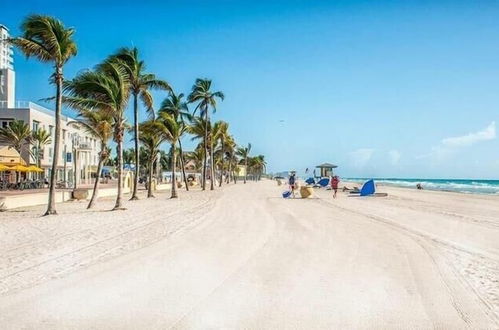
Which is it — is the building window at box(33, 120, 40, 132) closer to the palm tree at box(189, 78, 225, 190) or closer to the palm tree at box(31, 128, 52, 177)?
the palm tree at box(31, 128, 52, 177)

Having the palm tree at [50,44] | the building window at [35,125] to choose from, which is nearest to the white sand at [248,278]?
the palm tree at [50,44]

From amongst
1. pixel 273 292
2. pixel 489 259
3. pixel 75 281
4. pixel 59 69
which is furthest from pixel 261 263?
pixel 59 69

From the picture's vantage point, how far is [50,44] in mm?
17672

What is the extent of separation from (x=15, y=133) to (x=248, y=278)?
48106 mm

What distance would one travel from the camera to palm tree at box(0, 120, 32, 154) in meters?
48.2

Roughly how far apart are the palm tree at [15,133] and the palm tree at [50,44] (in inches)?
1327

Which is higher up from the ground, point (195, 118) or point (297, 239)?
point (195, 118)

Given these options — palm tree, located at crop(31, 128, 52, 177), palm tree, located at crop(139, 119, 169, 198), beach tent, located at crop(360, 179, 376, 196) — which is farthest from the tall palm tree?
palm tree, located at crop(31, 128, 52, 177)

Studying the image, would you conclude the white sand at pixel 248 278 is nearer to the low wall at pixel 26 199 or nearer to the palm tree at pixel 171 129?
the low wall at pixel 26 199

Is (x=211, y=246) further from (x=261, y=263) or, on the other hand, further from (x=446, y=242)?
(x=446, y=242)

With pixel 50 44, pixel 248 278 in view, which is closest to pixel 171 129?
pixel 50 44

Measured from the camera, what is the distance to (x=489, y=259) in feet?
29.5

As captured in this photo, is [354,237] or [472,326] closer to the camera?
[472,326]

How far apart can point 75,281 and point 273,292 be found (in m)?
2.93
